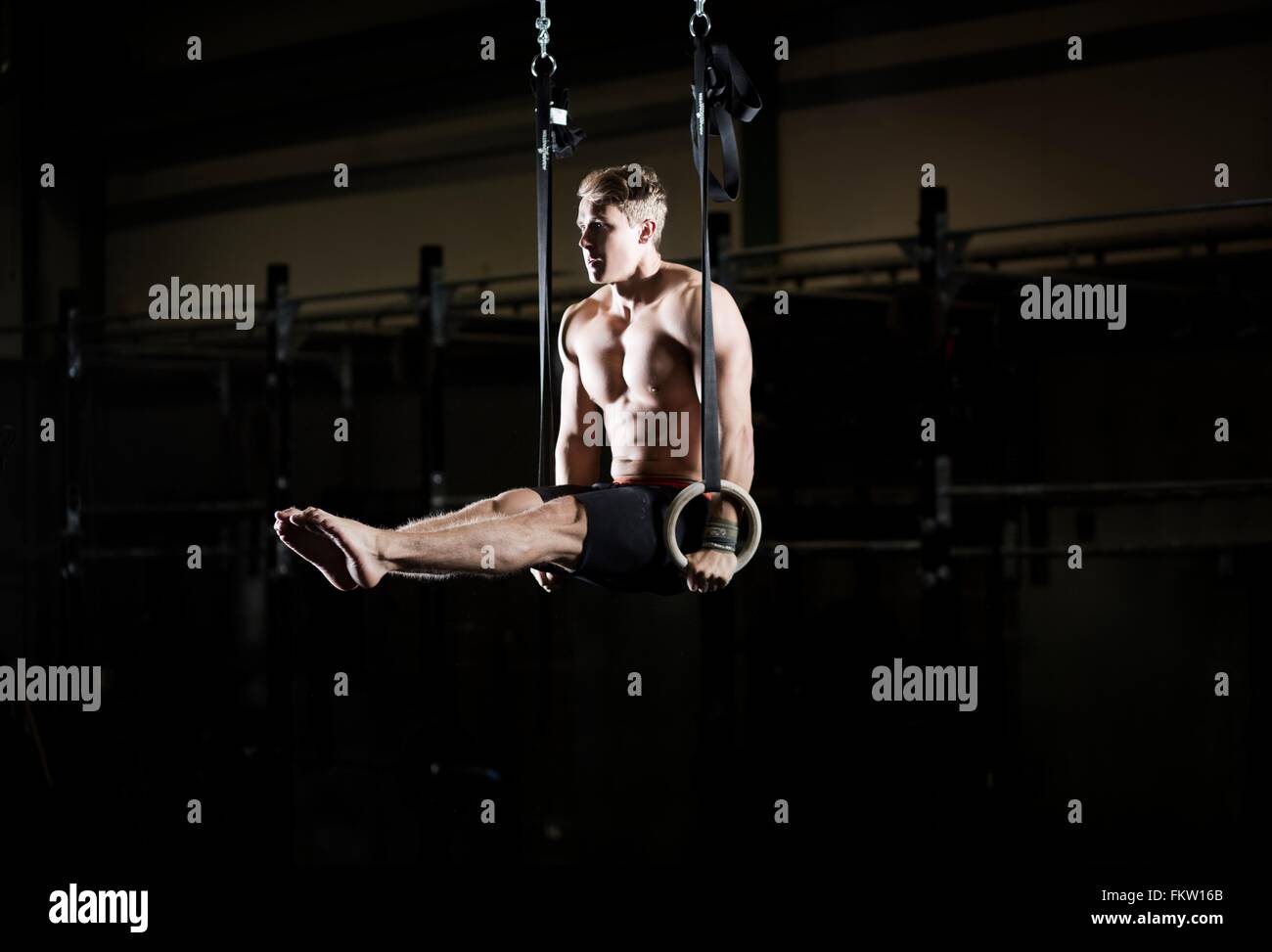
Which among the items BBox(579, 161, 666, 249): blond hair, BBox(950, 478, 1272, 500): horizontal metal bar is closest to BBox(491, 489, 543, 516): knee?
BBox(579, 161, 666, 249): blond hair

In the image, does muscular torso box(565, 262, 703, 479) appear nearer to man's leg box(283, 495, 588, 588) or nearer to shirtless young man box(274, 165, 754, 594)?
shirtless young man box(274, 165, 754, 594)

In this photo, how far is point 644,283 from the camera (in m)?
2.85

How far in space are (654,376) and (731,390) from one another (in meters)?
0.16

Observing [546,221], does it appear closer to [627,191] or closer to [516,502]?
[627,191]

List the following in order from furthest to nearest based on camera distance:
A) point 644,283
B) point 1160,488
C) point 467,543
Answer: point 1160,488 → point 644,283 → point 467,543

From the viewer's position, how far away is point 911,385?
4.80 m

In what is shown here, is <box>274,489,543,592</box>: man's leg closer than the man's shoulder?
Yes

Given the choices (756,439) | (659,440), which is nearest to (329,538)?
(659,440)

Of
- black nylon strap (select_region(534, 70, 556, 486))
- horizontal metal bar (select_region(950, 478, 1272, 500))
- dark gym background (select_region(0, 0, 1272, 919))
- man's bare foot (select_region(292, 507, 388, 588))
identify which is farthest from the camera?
dark gym background (select_region(0, 0, 1272, 919))

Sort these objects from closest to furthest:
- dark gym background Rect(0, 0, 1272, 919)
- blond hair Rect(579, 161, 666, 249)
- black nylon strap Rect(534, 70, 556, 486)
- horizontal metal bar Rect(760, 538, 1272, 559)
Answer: blond hair Rect(579, 161, 666, 249)
black nylon strap Rect(534, 70, 556, 486)
horizontal metal bar Rect(760, 538, 1272, 559)
dark gym background Rect(0, 0, 1272, 919)

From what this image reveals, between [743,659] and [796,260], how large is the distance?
5.70 ft

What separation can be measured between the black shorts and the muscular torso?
8cm

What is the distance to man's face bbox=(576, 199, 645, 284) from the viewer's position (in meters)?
2.76

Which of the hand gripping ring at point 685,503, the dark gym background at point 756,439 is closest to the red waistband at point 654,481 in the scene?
the hand gripping ring at point 685,503
